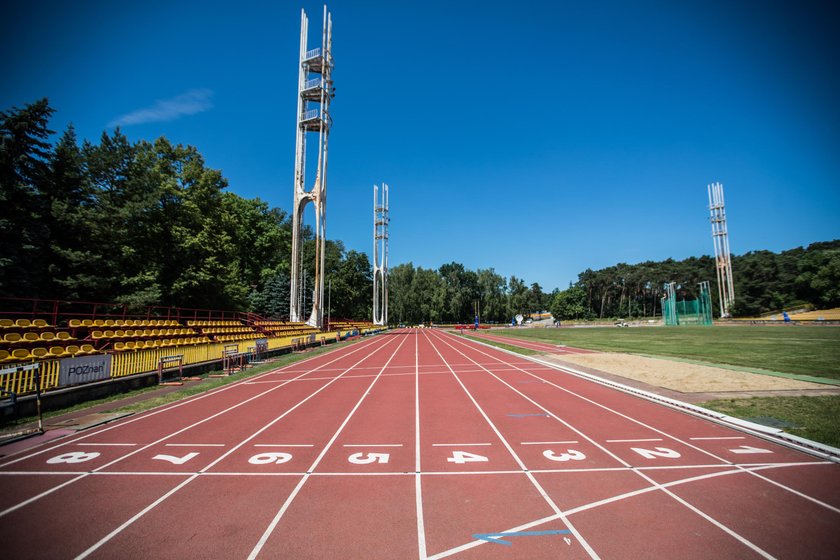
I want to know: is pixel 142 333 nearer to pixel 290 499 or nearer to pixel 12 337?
pixel 12 337

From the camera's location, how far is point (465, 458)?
6133 millimetres

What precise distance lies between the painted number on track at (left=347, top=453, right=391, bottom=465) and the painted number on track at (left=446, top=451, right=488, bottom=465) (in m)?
1.06

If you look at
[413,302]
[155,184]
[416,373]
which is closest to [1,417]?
[416,373]

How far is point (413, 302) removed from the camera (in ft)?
326

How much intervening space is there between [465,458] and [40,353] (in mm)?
12699

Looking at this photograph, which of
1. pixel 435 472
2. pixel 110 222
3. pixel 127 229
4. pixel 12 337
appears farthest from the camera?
pixel 127 229

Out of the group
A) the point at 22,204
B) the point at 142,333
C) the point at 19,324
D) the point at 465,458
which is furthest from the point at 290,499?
the point at 22,204

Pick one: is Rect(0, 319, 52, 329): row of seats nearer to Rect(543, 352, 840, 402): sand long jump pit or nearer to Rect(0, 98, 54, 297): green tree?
Rect(0, 98, 54, 297): green tree

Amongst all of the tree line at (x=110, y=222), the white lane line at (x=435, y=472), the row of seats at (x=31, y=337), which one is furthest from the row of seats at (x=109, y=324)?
the white lane line at (x=435, y=472)

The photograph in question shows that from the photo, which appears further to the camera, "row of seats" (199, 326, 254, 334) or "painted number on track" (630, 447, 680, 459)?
"row of seats" (199, 326, 254, 334)

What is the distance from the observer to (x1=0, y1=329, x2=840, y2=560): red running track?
3850 mm

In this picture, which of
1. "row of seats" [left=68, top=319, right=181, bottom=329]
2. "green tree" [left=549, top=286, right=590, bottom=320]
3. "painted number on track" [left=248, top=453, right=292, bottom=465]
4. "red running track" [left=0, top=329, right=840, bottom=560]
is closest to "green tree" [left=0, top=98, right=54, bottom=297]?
"row of seats" [left=68, top=319, right=181, bottom=329]

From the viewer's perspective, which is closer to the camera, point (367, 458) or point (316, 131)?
point (367, 458)

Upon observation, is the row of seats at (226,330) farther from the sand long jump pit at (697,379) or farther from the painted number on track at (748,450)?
the painted number on track at (748,450)
